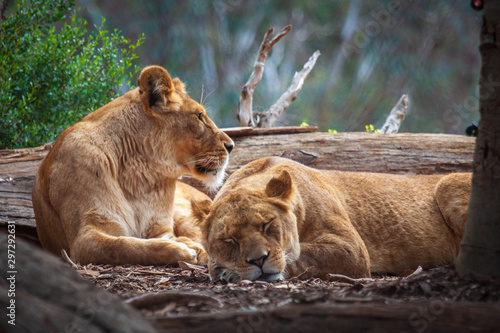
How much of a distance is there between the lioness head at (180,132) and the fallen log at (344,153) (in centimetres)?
118

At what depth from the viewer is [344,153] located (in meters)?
5.41

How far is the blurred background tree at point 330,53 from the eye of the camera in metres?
13.8

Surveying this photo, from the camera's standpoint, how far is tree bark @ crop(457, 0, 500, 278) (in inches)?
76.3

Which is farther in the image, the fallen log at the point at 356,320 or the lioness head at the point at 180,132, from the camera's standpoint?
the lioness head at the point at 180,132

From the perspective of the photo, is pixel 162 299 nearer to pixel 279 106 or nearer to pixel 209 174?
pixel 209 174

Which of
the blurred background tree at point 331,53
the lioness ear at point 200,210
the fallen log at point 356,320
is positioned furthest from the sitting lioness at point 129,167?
the blurred background tree at point 331,53

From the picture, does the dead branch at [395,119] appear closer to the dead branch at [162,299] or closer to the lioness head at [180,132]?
the lioness head at [180,132]

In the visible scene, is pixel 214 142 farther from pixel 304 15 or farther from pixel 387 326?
pixel 304 15

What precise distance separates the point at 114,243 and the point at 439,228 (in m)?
2.39

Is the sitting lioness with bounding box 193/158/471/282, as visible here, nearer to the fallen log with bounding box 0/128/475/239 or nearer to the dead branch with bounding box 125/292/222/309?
the dead branch with bounding box 125/292/222/309

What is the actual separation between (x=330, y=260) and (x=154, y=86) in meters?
1.90

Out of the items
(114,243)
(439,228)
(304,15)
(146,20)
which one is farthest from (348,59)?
(114,243)

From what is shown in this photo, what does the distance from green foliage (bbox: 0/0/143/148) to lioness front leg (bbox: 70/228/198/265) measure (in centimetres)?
283

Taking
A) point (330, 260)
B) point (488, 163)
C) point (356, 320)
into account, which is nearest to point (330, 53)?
point (330, 260)
